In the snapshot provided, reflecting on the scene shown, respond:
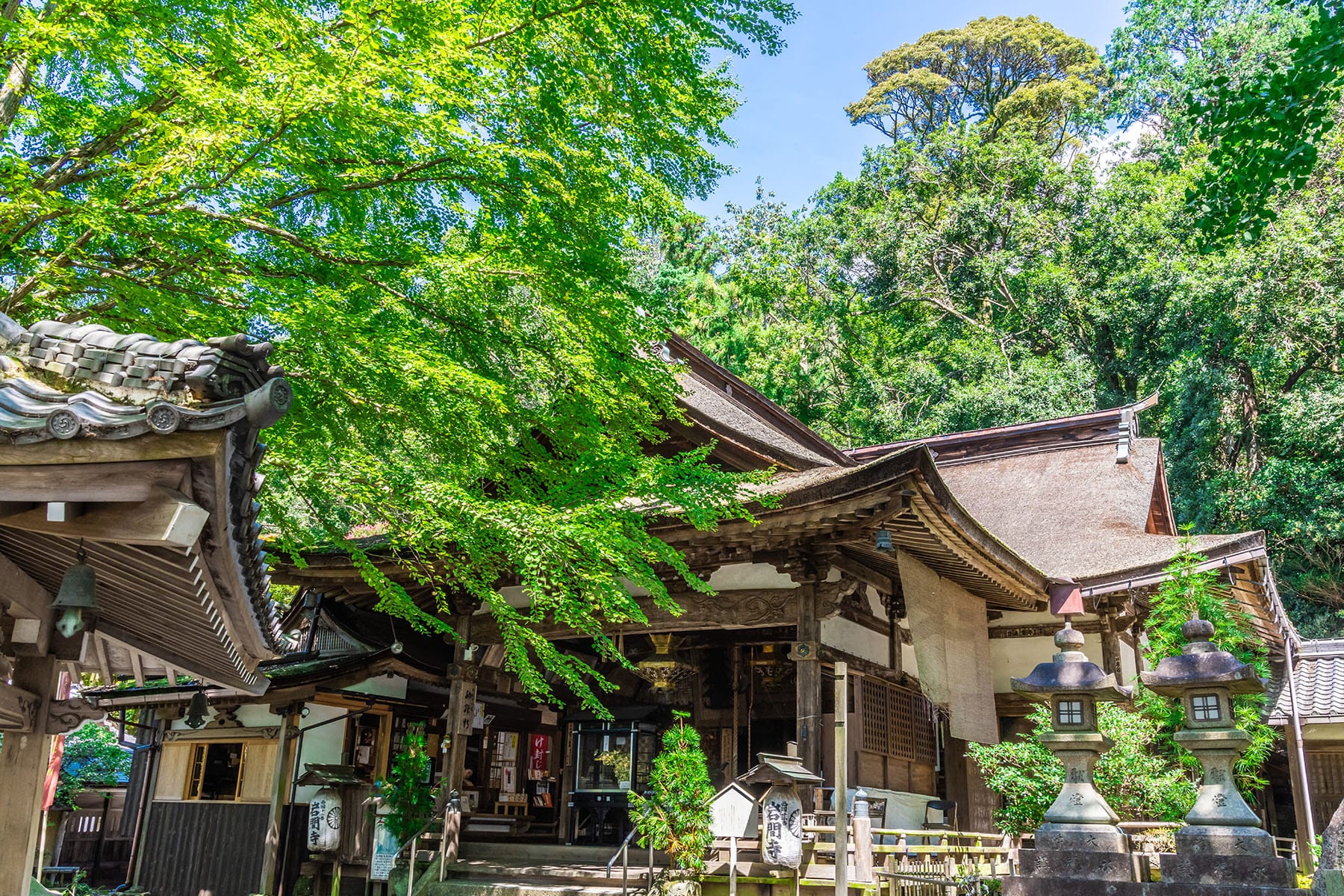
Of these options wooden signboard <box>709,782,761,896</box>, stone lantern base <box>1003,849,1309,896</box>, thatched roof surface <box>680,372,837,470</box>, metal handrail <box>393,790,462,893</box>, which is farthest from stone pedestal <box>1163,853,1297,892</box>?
metal handrail <box>393,790,462,893</box>

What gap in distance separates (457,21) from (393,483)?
8.95ft

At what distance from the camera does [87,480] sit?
2.65m

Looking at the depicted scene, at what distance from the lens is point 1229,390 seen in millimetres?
25594

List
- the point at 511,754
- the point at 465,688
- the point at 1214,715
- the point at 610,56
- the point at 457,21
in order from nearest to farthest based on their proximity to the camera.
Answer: the point at 457,21 < the point at 610,56 < the point at 1214,715 < the point at 465,688 < the point at 511,754

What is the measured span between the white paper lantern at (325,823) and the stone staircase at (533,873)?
4.13 ft

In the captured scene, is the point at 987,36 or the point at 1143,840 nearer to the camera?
the point at 1143,840

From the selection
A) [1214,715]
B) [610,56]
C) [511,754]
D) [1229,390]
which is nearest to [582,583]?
[610,56]

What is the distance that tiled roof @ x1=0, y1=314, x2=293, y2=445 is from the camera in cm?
252

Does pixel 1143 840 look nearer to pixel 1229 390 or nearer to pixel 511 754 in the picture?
pixel 511 754

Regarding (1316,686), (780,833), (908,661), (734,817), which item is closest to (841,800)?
(780,833)

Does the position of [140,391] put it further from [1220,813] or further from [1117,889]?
[1220,813]

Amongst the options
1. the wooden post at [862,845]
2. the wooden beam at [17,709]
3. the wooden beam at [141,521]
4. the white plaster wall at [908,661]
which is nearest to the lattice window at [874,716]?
the white plaster wall at [908,661]

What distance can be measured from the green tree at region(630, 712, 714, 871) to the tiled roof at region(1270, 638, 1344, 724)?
390 inches

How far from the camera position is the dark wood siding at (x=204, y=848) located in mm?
11523
